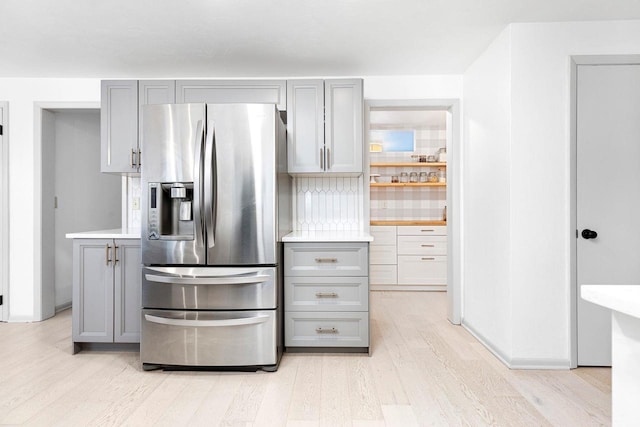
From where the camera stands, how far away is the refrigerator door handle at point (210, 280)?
257 centimetres

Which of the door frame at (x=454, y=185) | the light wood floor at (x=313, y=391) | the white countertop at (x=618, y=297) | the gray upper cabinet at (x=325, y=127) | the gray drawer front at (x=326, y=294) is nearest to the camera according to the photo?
the white countertop at (x=618, y=297)

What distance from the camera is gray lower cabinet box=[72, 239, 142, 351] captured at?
288 cm

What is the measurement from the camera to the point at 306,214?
12.1 ft

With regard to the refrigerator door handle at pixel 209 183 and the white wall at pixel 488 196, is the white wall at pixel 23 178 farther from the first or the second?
the white wall at pixel 488 196

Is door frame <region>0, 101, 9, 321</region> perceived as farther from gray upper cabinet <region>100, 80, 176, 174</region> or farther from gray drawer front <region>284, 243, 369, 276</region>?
gray drawer front <region>284, 243, 369, 276</region>

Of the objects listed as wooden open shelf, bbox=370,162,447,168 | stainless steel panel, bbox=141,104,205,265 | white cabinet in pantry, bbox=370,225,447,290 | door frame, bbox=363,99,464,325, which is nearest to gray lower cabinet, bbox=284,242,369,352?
stainless steel panel, bbox=141,104,205,265

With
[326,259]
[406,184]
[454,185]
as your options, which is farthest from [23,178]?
[406,184]

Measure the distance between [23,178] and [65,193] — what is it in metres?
0.52

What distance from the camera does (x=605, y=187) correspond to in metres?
2.60

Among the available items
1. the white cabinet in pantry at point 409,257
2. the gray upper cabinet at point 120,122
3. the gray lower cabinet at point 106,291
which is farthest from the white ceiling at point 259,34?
the white cabinet in pantry at point 409,257

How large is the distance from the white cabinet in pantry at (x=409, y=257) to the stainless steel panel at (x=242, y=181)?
Answer: 282cm

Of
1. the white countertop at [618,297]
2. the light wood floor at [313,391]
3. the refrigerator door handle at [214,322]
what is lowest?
the light wood floor at [313,391]

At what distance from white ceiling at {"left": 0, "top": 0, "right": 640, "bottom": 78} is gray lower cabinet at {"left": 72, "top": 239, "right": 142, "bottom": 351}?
4.94ft

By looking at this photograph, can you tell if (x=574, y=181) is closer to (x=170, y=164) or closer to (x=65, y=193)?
(x=170, y=164)
